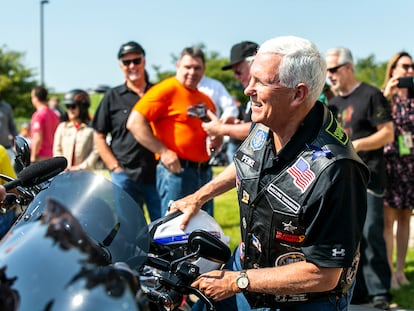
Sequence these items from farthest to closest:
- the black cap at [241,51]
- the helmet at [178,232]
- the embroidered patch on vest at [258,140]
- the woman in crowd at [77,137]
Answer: the woman in crowd at [77,137]
the black cap at [241,51]
the helmet at [178,232]
the embroidered patch on vest at [258,140]

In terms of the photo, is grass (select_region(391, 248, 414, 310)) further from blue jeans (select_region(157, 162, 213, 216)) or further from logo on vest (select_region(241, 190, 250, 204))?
logo on vest (select_region(241, 190, 250, 204))

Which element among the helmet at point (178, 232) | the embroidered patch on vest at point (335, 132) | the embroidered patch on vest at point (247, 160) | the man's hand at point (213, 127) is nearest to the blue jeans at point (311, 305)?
the helmet at point (178, 232)

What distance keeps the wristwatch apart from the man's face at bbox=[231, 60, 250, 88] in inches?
113

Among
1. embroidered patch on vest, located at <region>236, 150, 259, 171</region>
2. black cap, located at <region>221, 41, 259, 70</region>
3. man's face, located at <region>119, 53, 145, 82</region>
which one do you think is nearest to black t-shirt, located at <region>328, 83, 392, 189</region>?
black cap, located at <region>221, 41, 259, 70</region>

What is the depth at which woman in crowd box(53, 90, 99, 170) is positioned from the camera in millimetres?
6637

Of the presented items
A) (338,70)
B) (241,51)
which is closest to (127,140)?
(241,51)

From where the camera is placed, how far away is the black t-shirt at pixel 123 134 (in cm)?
542

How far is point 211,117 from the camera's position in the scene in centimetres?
480

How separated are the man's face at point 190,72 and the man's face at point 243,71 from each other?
0.32m

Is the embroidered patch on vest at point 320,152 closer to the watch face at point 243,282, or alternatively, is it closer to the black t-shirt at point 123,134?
the watch face at point 243,282

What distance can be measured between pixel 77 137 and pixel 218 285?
4.62 meters

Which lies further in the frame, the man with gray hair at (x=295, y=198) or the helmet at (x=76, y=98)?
the helmet at (x=76, y=98)

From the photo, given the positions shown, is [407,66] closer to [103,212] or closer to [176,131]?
[176,131]

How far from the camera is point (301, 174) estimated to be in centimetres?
228
